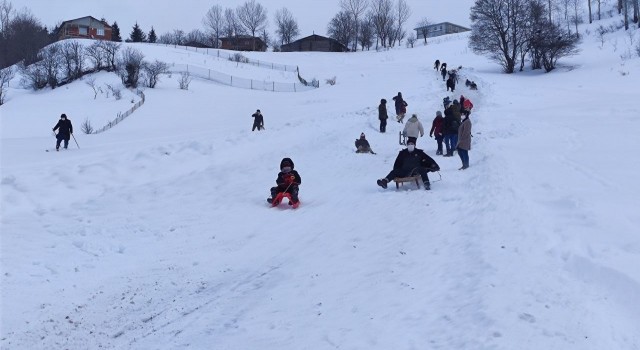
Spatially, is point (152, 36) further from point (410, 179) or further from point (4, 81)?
point (410, 179)

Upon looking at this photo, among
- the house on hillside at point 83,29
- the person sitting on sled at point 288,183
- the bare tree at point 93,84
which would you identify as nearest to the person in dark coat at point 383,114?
the person sitting on sled at point 288,183

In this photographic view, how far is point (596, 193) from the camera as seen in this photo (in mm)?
10141

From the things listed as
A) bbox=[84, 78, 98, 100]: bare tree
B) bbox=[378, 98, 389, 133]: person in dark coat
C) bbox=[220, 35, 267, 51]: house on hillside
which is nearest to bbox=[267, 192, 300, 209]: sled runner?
bbox=[378, 98, 389, 133]: person in dark coat

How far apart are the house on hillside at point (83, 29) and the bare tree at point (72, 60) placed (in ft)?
116

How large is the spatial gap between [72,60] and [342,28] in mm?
62598

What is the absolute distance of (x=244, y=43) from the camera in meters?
106

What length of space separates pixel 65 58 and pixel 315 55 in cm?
3466

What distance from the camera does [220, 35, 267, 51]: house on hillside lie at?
10418 centimetres

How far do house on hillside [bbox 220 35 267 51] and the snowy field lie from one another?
283ft

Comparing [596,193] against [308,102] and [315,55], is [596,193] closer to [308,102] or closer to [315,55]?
[308,102]

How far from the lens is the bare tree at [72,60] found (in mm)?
51625

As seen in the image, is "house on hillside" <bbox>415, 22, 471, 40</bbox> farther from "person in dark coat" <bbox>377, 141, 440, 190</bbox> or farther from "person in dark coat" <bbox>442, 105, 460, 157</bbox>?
"person in dark coat" <bbox>377, 141, 440, 190</bbox>

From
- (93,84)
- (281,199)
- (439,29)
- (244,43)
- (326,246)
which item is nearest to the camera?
(326,246)

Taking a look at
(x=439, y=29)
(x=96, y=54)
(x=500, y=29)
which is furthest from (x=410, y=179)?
(x=439, y=29)
